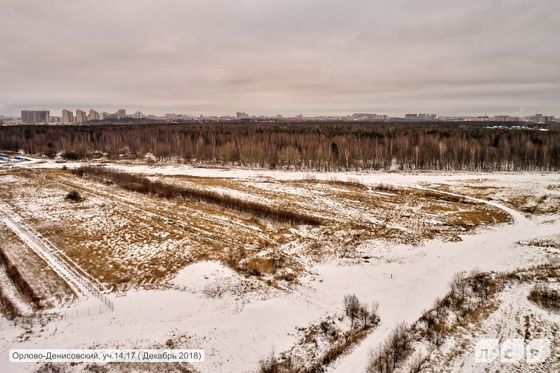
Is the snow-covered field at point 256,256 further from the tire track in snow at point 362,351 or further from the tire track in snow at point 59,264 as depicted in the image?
the tire track in snow at point 59,264

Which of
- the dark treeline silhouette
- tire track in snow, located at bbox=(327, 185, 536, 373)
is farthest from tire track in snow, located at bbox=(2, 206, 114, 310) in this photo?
the dark treeline silhouette

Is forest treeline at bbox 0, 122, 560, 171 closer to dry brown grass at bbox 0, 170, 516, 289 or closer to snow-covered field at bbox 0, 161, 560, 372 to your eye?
dry brown grass at bbox 0, 170, 516, 289

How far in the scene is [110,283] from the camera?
1709 cm

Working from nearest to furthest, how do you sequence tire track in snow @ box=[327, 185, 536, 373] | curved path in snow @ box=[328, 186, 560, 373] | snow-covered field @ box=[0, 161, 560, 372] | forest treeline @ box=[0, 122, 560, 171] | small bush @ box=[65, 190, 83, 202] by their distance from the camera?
tire track in snow @ box=[327, 185, 536, 373] < curved path in snow @ box=[328, 186, 560, 373] < snow-covered field @ box=[0, 161, 560, 372] < small bush @ box=[65, 190, 83, 202] < forest treeline @ box=[0, 122, 560, 171]

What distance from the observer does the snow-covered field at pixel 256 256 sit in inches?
506

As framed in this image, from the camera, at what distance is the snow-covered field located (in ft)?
42.1

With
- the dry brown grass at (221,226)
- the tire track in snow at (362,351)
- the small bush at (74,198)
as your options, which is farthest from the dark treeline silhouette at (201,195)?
the tire track in snow at (362,351)

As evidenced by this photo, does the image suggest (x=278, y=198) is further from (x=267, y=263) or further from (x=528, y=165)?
(x=528, y=165)

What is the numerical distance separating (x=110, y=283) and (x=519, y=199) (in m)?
41.3

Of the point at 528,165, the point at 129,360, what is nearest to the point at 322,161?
the point at 528,165

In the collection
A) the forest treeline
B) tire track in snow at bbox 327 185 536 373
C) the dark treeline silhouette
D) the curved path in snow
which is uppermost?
the forest treeline
